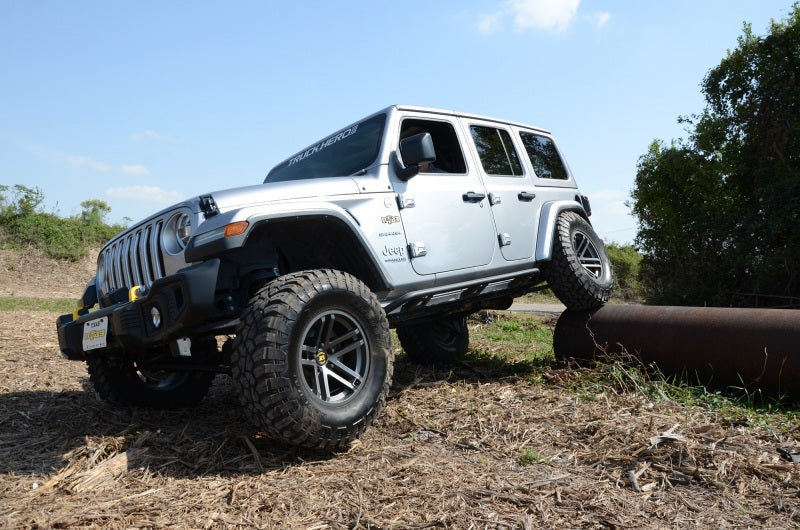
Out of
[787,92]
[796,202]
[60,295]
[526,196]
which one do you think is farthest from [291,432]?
[787,92]

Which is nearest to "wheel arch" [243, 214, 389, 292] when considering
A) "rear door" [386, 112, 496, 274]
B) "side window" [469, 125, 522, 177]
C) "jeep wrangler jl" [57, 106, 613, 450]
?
"jeep wrangler jl" [57, 106, 613, 450]

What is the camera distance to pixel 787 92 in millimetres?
15844

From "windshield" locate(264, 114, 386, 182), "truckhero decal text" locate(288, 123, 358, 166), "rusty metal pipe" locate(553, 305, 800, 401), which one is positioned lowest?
"rusty metal pipe" locate(553, 305, 800, 401)

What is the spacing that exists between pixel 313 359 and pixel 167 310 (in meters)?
0.80

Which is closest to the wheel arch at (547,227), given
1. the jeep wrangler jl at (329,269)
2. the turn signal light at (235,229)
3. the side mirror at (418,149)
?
the jeep wrangler jl at (329,269)

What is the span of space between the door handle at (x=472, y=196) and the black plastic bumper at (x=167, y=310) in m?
2.06

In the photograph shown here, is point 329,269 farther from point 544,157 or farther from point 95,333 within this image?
point 544,157

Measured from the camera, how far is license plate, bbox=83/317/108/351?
10.2ft

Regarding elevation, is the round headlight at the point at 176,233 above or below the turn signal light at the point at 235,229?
above

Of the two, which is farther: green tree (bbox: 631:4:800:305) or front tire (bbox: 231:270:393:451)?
green tree (bbox: 631:4:800:305)

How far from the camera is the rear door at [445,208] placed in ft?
12.5

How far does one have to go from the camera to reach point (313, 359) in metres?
3.05

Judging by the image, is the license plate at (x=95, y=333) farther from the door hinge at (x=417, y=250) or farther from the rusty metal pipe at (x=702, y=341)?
the rusty metal pipe at (x=702, y=341)

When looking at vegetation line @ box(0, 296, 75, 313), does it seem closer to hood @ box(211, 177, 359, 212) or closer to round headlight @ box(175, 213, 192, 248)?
round headlight @ box(175, 213, 192, 248)
